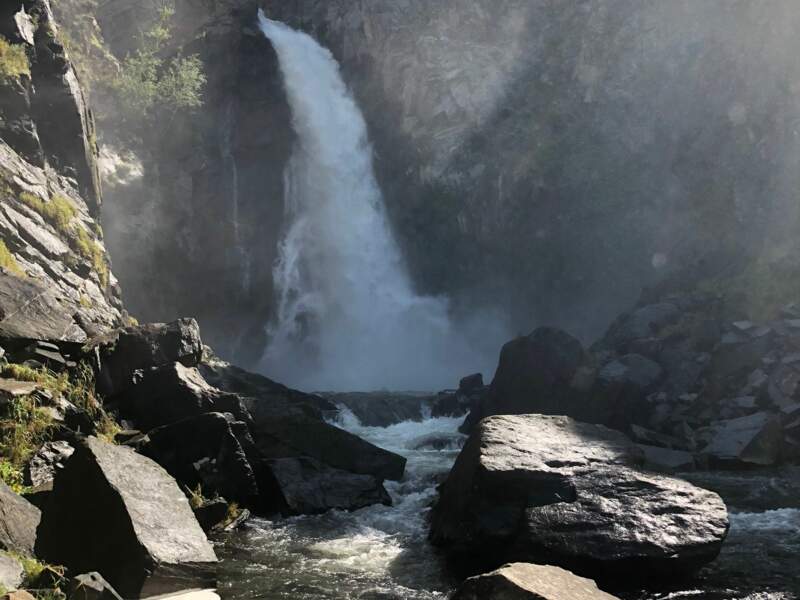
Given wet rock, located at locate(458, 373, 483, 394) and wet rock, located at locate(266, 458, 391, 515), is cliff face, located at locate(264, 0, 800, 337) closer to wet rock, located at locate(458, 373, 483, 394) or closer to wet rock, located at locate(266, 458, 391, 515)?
wet rock, located at locate(458, 373, 483, 394)

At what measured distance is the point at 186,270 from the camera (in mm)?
39594

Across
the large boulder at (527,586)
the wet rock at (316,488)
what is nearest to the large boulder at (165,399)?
the wet rock at (316,488)

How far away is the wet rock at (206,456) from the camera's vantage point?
14.9 m

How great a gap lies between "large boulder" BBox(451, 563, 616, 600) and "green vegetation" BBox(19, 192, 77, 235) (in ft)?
63.2

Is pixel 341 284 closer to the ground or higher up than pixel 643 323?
higher up

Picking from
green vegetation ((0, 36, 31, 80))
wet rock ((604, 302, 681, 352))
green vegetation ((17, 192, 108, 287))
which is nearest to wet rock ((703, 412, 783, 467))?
wet rock ((604, 302, 681, 352))

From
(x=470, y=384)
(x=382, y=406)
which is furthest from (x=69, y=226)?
(x=470, y=384)

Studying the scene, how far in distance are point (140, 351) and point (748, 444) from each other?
1851 cm

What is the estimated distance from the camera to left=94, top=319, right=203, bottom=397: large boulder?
16.8 meters

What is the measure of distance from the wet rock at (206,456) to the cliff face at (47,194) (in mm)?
3207

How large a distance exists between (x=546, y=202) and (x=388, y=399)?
61.4ft

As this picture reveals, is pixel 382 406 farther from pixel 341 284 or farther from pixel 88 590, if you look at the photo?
pixel 88 590

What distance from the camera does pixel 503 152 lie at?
45688 millimetres

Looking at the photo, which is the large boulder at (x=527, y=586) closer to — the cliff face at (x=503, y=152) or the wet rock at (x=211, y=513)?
the wet rock at (x=211, y=513)
